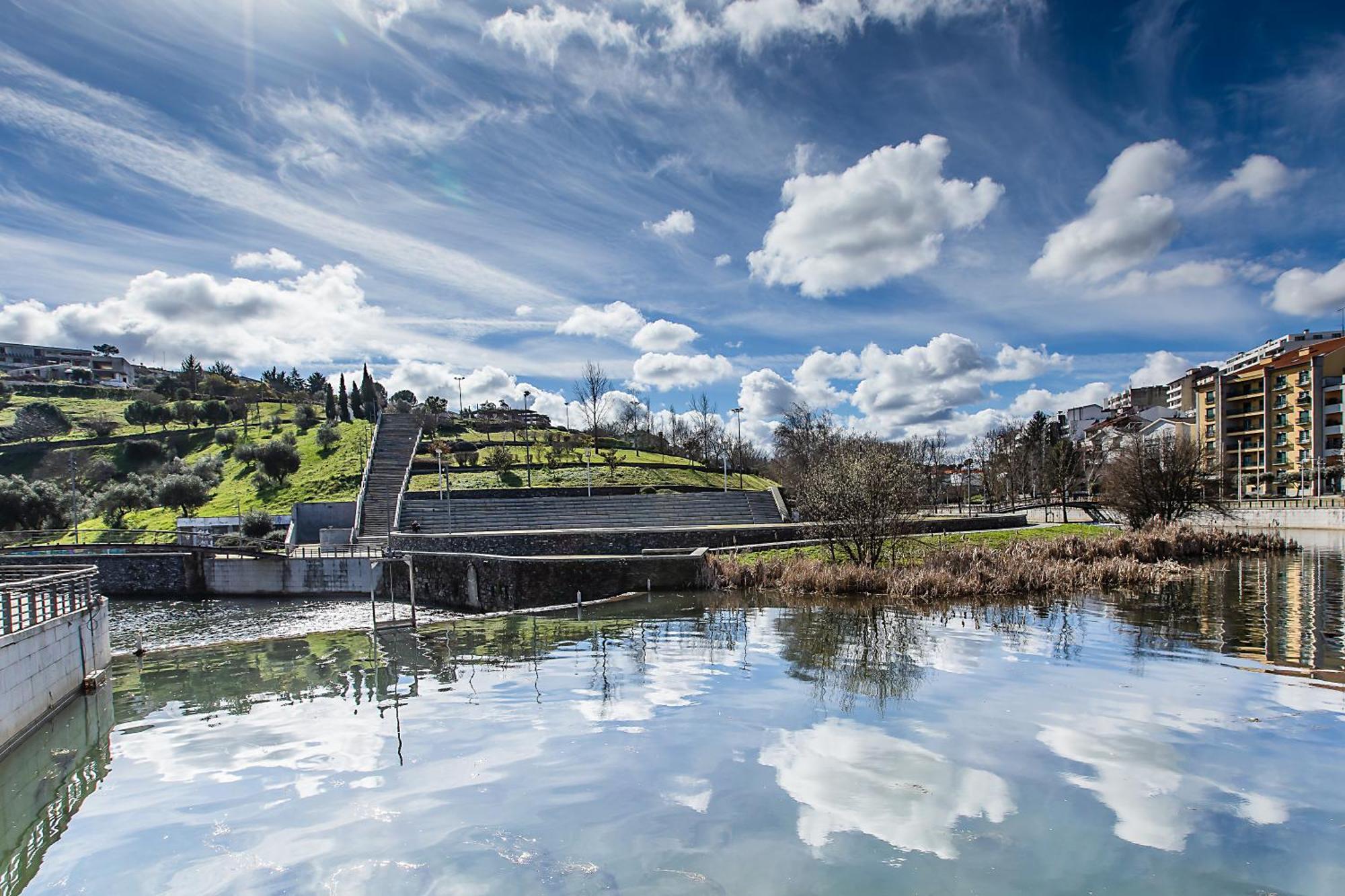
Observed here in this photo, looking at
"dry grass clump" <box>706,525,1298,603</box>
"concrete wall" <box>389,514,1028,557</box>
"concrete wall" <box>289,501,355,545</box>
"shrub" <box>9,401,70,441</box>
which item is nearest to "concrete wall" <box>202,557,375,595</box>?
"concrete wall" <box>389,514,1028,557</box>

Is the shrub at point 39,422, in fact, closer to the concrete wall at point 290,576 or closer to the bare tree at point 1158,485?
the concrete wall at point 290,576

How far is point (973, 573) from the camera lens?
64.5 feet

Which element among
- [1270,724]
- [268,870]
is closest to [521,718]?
[268,870]

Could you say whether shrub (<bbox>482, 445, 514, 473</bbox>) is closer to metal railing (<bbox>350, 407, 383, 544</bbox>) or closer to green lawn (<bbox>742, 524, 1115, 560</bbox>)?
metal railing (<bbox>350, 407, 383, 544</bbox>)

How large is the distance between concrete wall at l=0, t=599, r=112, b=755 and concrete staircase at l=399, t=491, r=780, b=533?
2404 cm

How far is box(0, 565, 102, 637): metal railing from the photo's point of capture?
1019 centimetres

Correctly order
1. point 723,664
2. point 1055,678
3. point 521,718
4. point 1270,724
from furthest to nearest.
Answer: point 723,664 < point 1055,678 < point 521,718 < point 1270,724

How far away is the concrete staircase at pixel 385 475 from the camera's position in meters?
43.1

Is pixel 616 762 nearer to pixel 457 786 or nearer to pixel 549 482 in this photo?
pixel 457 786

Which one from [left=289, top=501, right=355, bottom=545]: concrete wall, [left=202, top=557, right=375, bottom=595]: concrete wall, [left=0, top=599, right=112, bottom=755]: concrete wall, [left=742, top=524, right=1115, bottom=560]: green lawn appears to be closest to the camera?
[left=0, top=599, right=112, bottom=755]: concrete wall

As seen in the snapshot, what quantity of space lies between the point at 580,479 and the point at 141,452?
172ft

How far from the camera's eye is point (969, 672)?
11.0 meters

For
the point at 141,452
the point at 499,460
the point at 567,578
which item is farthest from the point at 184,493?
the point at 567,578

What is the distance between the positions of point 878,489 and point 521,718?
14.6 m
